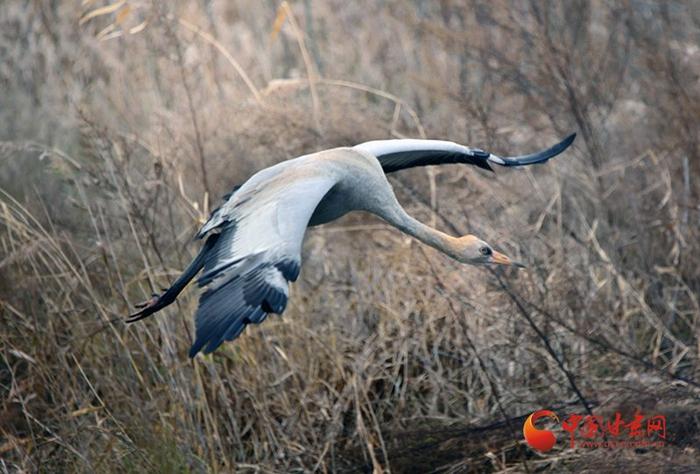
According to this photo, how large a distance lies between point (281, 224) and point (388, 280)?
2177mm

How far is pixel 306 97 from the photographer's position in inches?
369

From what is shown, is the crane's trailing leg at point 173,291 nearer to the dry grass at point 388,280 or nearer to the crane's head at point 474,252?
the dry grass at point 388,280

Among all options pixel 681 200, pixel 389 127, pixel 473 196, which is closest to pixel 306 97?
pixel 389 127

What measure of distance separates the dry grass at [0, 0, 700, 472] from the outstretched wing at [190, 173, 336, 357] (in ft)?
2.71

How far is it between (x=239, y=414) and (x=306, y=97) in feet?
11.5

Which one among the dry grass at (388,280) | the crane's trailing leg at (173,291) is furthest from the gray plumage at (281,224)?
the dry grass at (388,280)

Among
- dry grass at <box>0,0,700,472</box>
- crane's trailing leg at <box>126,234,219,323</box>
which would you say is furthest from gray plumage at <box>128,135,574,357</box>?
dry grass at <box>0,0,700,472</box>

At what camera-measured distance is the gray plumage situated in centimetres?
466

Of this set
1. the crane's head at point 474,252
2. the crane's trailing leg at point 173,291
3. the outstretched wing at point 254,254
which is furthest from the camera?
the crane's head at point 474,252

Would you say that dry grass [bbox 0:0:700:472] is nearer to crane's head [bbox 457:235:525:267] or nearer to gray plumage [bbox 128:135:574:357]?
crane's head [bbox 457:235:525:267]

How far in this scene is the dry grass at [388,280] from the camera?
6.07m

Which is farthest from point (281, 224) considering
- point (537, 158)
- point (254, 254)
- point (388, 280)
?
point (388, 280)

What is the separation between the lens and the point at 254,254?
487 centimetres

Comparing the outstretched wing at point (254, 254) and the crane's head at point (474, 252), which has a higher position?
the outstretched wing at point (254, 254)
